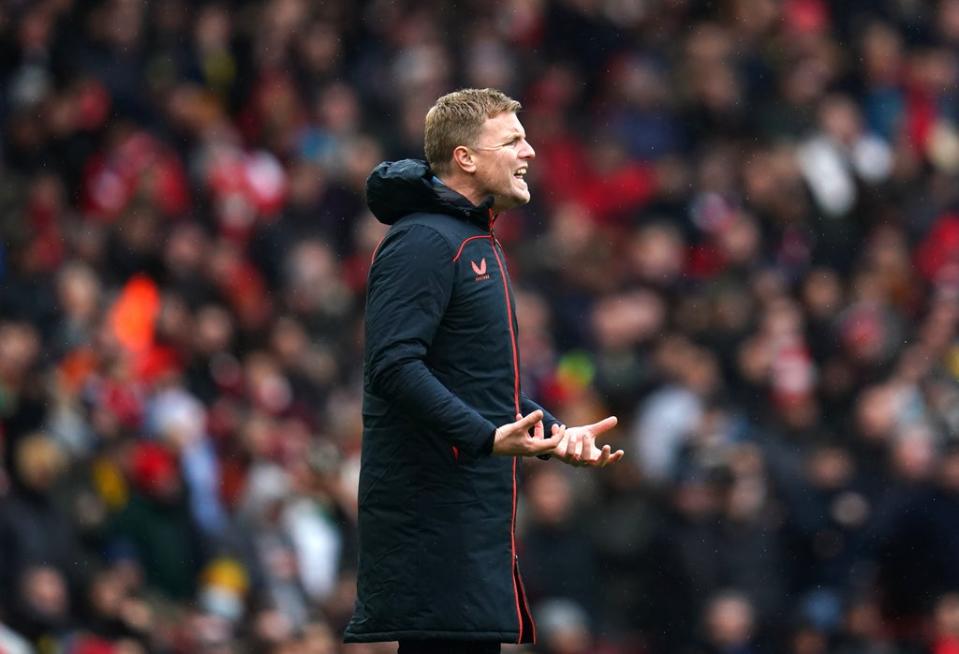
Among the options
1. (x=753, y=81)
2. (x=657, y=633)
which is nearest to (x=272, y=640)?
(x=657, y=633)

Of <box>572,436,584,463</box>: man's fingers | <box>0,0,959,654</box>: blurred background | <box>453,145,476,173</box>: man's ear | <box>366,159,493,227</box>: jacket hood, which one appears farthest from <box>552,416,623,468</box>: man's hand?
<box>0,0,959,654</box>: blurred background

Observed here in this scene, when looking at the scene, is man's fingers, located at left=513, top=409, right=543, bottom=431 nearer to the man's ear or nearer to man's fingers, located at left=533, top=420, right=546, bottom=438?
man's fingers, located at left=533, top=420, right=546, bottom=438

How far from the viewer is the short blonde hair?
5273 mm

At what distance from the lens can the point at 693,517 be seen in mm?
9898

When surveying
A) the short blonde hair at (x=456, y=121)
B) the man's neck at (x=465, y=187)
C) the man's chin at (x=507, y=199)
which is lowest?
the man's chin at (x=507, y=199)

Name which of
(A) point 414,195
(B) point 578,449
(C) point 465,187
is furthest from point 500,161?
(B) point 578,449

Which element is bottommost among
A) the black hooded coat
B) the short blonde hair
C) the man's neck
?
the black hooded coat

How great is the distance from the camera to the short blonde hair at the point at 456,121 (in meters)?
5.27

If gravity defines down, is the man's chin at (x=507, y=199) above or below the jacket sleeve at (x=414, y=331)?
above

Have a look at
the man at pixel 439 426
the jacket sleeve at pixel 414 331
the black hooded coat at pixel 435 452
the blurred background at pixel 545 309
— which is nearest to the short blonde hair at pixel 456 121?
the man at pixel 439 426

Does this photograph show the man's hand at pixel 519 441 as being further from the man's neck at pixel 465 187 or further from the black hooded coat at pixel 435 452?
the man's neck at pixel 465 187

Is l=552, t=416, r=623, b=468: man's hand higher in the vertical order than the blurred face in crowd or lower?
lower

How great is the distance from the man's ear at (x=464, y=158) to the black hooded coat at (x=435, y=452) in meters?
0.09

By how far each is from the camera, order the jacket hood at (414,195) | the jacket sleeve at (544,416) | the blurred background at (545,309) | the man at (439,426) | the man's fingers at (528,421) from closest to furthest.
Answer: the man's fingers at (528,421) < the man at (439,426) < the jacket hood at (414,195) < the jacket sleeve at (544,416) < the blurred background at (545,309)
